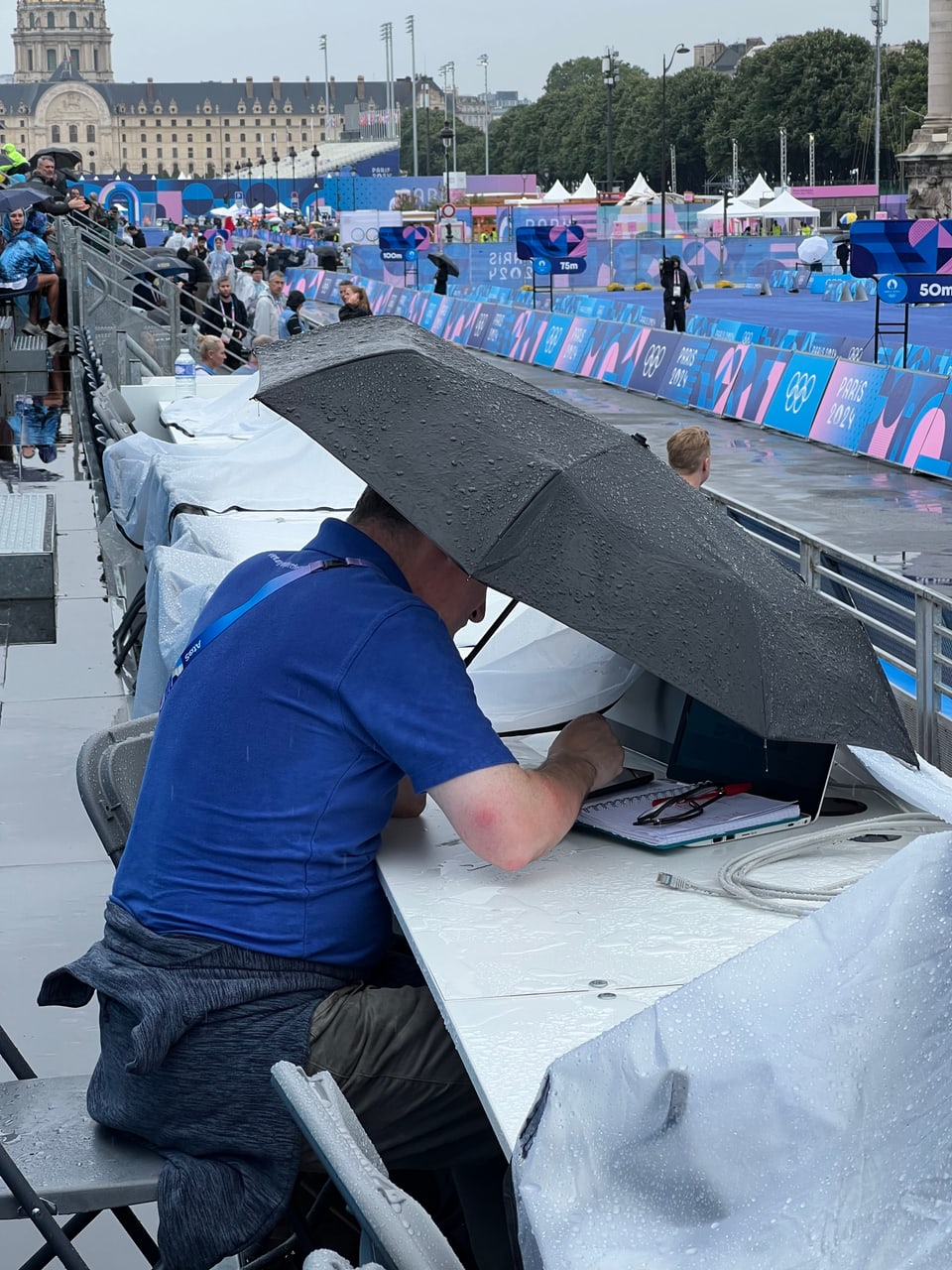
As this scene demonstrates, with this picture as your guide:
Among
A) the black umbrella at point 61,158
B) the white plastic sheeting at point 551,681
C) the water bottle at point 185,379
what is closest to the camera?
the white plastic sheeting at point 551,681

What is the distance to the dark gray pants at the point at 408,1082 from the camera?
8.50ft

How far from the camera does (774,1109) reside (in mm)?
1557

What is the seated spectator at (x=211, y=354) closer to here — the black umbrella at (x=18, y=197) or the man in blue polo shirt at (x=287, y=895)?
the man in blue polo shirt at (x=287, y=895)

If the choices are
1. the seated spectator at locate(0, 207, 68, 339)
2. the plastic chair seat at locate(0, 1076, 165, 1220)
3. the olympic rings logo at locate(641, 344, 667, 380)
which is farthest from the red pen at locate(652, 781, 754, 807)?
the olympic rings logo at locate(641, 344, 667, 380)

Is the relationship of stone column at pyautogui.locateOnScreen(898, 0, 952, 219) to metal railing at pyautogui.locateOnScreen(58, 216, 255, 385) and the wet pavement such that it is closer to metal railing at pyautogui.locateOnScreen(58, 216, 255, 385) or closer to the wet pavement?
the wet pavement

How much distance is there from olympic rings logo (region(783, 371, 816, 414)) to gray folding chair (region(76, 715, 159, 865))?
19662 millimetres

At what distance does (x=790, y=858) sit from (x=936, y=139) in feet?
211

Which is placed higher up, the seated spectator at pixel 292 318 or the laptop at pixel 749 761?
the seated spectator at pixel 292 318

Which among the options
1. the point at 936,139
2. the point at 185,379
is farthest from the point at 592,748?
the point at 936,139

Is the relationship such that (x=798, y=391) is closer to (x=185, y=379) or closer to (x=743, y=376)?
(x=743, y=376)

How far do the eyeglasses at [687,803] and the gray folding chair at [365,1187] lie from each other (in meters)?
1.08

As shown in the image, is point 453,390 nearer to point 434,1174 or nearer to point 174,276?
point 434,1174

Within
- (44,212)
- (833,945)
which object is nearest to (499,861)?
(833,945)

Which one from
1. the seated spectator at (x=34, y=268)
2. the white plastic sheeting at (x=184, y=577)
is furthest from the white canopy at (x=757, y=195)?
the white plastic sheeting at (x=184, y=577)
